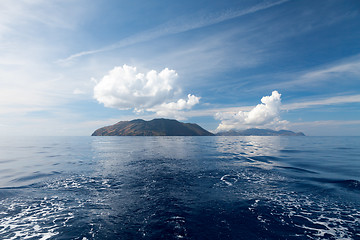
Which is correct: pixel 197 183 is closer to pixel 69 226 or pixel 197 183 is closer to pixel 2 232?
pixel 69 226

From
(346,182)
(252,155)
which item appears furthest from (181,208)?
(252,155)

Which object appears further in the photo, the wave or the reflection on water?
the reflection on water

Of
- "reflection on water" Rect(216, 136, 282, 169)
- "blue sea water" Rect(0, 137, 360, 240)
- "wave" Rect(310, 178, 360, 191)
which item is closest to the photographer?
"blue sea water" Rect(0, 137, 360, 240)

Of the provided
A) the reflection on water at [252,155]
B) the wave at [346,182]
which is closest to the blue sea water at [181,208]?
the wave at [346,182]

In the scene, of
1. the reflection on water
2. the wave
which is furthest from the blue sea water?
the reflection on water

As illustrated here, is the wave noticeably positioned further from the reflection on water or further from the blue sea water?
the reflection on water

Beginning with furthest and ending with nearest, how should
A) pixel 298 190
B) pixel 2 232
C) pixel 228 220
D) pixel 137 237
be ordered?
pixel 298 190, pixel 228 220, pixel 2 232, pixel 137 237

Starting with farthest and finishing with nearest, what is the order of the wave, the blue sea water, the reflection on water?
the reflection on water → the wave → the blue sea water

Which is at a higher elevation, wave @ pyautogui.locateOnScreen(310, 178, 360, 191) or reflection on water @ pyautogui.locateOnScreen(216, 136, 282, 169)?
wave @ pyautogui.locateOnScreen(310, 178, 360, 191)

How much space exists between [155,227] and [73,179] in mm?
18267

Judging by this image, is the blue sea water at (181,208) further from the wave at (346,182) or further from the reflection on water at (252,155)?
the reflection on water at (252,155)

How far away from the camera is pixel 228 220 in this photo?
472 inches

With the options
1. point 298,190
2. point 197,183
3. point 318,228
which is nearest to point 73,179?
point 197,183

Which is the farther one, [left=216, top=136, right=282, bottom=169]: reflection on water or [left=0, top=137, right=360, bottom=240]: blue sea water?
[left=216, top=136, right=282, bottom=169]: reflection on water
